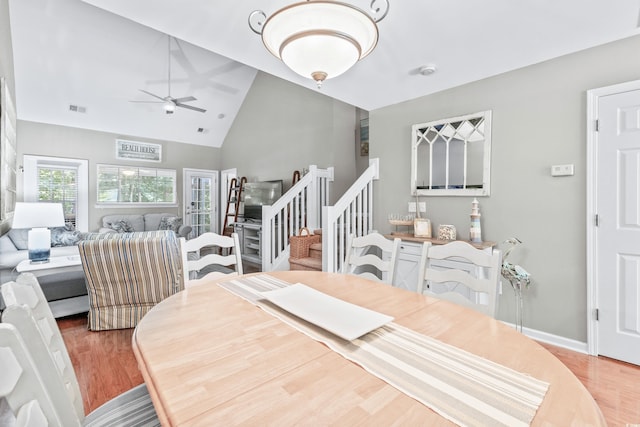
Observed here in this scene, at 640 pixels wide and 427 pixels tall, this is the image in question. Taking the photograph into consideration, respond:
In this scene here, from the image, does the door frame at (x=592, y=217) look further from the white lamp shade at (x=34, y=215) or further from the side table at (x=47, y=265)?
the white lamp shade at (x=34, y=215)

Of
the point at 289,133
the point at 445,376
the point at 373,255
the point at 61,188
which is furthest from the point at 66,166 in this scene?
the point at 445,376

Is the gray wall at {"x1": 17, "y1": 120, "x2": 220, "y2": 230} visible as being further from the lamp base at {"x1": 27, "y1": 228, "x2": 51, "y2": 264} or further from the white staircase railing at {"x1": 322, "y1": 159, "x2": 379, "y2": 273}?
the white staircase railing at {"x1": 322, "y1": 159, "x2": 379, "y2": 273}

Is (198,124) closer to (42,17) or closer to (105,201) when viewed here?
(105,201)

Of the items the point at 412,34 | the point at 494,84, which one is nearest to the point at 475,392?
the point at 412,34

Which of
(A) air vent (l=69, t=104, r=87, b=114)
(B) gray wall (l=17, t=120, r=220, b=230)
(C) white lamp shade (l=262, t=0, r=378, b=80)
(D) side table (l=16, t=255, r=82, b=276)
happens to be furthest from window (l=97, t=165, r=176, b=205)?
(C) white lamp shade (l=262, t=0, r=378, b=80)

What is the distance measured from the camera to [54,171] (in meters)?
6.02

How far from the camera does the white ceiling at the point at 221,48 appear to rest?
1.92 metres

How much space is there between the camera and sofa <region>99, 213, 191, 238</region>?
6.16m

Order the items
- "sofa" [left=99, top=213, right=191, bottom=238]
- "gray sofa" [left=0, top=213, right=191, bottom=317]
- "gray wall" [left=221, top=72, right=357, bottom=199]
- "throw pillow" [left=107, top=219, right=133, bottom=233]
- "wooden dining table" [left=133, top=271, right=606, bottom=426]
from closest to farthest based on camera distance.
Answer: "wooden dining table" [left=133, top=271, right=606, bottom=426] < "gray sofa" [left=0, top=213, right=191, bottom=317] < "gray wall" [left=221, top=72, right=357, bottom=199] < "throw pillow" [left=107, top=219, right=133, bottom=233] < "sofa" [left=99, top=213, right=191, bottom=238]

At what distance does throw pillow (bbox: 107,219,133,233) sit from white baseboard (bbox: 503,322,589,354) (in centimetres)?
676

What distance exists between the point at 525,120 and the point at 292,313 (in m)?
2.63

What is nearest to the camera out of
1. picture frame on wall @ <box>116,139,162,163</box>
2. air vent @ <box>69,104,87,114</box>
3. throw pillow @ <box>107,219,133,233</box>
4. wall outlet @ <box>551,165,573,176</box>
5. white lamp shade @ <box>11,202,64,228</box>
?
wall outlet @ <box>551,165,573,176</box>

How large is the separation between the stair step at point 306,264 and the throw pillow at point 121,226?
4.20m

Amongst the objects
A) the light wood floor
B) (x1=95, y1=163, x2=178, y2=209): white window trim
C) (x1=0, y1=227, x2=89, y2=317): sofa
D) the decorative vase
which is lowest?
the light wood floor
